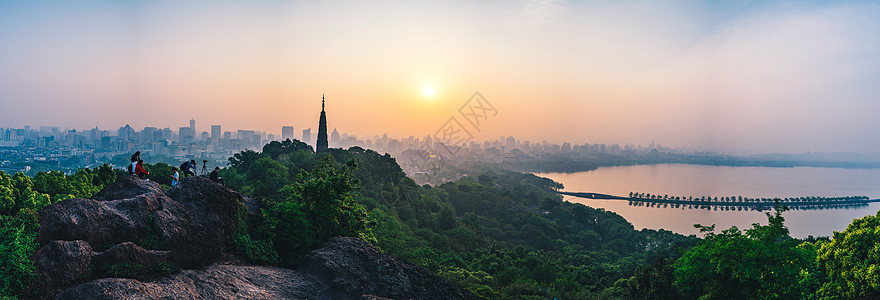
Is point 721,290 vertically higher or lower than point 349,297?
lower

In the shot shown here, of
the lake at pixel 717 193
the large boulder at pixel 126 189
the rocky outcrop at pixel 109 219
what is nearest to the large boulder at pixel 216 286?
the rocky outcrop at pixel 109 219

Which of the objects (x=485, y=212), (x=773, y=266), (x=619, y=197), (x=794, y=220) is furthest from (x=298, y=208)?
(x=619, y=197)

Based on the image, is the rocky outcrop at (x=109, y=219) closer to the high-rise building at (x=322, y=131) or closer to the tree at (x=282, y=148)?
the tree at (x=282, y=148)

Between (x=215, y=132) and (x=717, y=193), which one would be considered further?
(x=215, y=132)

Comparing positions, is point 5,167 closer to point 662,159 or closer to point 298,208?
point 298,208

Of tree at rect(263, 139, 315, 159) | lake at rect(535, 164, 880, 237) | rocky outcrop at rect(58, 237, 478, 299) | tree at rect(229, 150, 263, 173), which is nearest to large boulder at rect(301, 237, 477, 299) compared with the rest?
rocky outcrop at rect(58, 237, 478, 299)

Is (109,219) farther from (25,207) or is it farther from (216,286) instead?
(25,207)

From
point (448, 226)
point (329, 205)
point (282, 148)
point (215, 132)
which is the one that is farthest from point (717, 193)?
point (215, 132)
